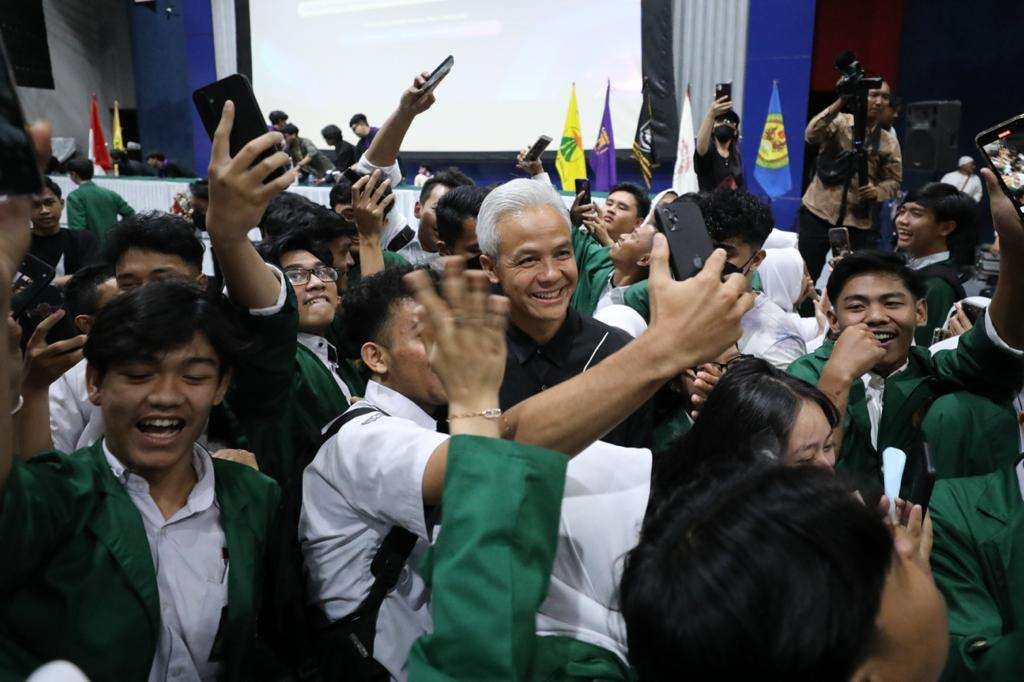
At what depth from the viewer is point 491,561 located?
0.83 meters

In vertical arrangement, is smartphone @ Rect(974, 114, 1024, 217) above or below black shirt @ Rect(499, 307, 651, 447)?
above

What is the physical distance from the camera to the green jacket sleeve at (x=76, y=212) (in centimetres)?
630

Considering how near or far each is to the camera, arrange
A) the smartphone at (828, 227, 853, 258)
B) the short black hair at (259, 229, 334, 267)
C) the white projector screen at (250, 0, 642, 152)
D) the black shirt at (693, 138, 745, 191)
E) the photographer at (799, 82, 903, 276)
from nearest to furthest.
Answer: the short black hair at (259, 229, 334, 267) → the smartphone at (828, 227, 853, 258) → the photographer at (799, 82, 903, 276) → the black shirt at (693, 138, 745, 191) → the white projector screen at (250, 0, 642, 152)

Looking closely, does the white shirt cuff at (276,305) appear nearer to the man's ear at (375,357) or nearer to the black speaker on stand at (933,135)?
the man's ear at (375,357)

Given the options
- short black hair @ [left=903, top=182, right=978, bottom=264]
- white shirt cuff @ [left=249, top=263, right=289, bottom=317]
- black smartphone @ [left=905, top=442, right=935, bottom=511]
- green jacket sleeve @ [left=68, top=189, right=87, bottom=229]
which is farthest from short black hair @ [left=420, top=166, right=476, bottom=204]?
green jacket sleeve @ [left=68, top=189, right=87, bottom=229]

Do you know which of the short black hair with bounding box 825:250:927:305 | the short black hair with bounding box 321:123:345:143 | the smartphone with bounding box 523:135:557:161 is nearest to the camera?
the short black hair with bounding box 825:250:927:305

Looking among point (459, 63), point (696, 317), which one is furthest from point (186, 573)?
point (459, 63)

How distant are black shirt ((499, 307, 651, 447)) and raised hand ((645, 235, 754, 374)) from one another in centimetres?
93

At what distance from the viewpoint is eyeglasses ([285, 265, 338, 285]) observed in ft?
7.83

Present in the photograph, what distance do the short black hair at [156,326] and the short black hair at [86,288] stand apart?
104cm

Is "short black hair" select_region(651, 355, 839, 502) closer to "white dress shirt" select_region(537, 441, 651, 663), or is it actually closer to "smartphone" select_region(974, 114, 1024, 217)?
"white dress shirt" select_region(537, 441, 651, 663)

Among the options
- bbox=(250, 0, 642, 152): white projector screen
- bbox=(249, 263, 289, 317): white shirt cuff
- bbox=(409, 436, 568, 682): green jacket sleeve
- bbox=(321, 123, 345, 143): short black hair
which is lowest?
bbox=(409, 436, 568, 682): green jacket sleeve

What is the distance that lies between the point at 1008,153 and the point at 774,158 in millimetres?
6572

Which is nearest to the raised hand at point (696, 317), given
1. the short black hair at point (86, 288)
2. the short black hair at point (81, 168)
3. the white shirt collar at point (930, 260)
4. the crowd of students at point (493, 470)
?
the crowd of students at point (493, 470)
